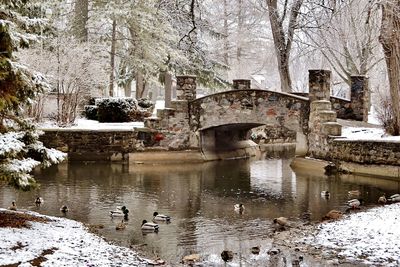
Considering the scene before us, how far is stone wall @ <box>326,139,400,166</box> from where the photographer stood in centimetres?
1806

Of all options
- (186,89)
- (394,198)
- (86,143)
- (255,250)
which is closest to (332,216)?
(394,198)

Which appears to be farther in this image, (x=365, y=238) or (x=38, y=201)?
(x=38, y=201)

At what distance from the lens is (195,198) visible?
15219 millimetres

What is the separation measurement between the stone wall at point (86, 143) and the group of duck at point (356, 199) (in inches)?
399

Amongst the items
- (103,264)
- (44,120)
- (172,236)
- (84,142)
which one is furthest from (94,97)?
(103,264)

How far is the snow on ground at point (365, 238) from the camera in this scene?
29.2ft

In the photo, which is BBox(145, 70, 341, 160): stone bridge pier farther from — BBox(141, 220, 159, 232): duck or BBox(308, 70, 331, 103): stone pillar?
BBox(141, 220, 159, 232): duck

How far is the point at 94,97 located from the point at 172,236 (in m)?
18.6

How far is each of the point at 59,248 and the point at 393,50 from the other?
44.7 ft

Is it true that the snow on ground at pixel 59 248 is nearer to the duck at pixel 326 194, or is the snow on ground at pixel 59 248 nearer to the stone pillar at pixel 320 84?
the duck at pixel 326 194

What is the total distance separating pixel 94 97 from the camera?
28.4 metres

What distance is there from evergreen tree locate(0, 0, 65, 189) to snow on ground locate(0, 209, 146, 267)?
80cm

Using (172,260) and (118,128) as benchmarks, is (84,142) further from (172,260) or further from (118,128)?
(172,260)

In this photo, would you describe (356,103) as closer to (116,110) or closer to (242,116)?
(242,116)
